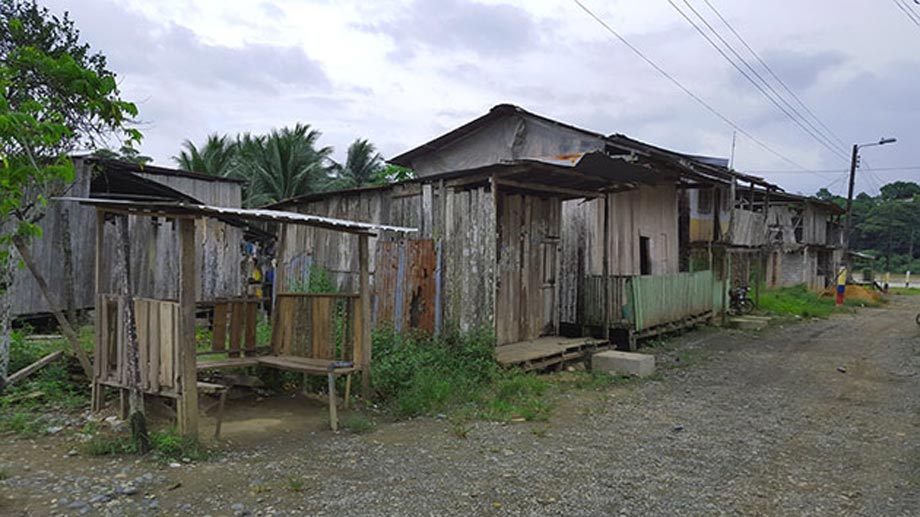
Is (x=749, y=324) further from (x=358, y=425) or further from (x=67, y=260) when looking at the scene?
(x=67, y=260)

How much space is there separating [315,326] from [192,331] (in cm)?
198

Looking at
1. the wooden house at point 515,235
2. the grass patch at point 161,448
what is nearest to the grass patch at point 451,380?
the wooden house at point 515,235

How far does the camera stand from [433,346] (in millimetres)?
8398

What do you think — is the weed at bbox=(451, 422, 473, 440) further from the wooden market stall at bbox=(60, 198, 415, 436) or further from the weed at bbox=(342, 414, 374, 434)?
the wooden market stall at bbox=(60, 198, 415, 436)

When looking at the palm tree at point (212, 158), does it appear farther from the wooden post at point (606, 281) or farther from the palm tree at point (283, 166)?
the wooden post at point (606, 281)

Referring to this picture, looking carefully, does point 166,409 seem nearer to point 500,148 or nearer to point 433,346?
point 433,346

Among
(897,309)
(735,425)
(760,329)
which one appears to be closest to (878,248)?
(897,309)

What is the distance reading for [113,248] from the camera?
1204 centimetres

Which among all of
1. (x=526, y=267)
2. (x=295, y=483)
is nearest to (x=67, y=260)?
(x=526, y=267)

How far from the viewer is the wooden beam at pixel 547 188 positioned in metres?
8.98

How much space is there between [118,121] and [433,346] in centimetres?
483

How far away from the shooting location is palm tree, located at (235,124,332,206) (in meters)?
25.7

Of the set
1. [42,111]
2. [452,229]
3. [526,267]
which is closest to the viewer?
[42,111]

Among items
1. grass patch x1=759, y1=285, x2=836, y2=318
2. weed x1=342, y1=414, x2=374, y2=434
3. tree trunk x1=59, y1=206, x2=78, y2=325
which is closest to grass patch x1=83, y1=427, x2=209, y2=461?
weed x1=342, y1=414, x2=374, y2=434
